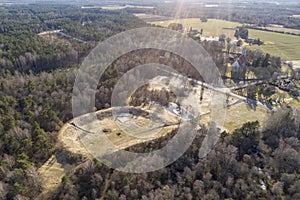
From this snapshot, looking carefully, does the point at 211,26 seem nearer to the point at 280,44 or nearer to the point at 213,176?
the point at 280,44

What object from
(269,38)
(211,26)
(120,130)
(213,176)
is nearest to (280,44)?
(269,38)

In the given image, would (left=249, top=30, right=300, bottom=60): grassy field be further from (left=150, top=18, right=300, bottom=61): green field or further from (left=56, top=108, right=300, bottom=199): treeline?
(left=56, top=108, right=300, bottom=199): treeline

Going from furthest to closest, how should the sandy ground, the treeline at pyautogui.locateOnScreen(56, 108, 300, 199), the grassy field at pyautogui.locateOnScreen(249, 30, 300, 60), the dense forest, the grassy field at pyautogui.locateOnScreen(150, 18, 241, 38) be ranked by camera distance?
1. the grassy field at pyautogui.locateOnScreen(150, 18, 241, 38)
2. the grassy field at pyautogui.locateOnScreen(249, 30, 300, 60)
3. the sandy ground
4. the dense forest
5. the treeline at pyautogui.locateOnScreen(56, 108, 300, 199)

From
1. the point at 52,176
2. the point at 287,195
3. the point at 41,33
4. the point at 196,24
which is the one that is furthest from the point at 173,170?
the point at 196,24

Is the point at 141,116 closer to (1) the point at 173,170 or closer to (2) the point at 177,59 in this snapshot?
(1) the point at 173,170

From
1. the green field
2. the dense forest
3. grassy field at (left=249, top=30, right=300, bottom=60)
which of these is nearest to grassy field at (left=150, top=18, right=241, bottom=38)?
the green field
